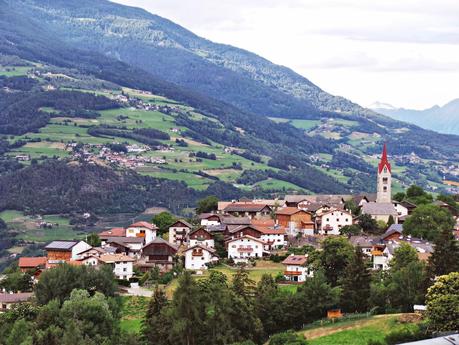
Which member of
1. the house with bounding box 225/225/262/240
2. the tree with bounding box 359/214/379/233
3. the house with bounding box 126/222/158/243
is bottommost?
the house with bounding box 126/222/158/243

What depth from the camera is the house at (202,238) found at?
82250 millimetres

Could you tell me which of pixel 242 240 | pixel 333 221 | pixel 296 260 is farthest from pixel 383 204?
pixel 296 260

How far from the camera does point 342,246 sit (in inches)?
2761

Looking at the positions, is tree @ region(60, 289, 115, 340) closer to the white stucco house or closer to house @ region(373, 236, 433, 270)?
house @ region(373, 236, 433, 270)

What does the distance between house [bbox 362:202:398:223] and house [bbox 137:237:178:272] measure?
21803mm

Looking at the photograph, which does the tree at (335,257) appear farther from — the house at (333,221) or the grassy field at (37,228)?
the grassy field at (37,228)

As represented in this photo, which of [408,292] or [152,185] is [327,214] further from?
[152,185]

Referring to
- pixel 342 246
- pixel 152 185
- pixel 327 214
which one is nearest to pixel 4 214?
pixel 152 185

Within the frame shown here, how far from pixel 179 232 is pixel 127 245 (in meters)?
5.57

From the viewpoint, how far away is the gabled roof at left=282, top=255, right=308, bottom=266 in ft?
238

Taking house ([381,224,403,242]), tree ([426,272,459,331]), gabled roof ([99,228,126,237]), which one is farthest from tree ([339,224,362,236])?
tree ([426,272,459,331])

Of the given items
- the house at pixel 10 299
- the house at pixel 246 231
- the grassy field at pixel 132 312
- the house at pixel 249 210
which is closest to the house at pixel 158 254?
the house at pixel 246 231

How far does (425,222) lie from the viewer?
80.8m

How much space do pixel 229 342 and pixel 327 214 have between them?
121 ft
